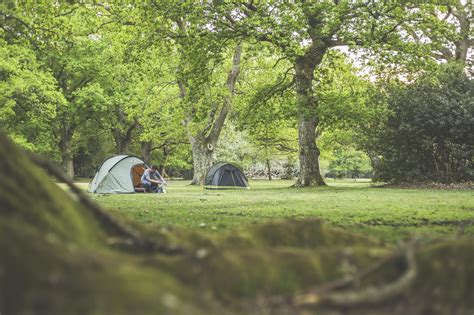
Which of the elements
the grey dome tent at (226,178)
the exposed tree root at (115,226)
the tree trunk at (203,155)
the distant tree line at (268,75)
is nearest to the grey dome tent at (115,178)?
the distant tree line at (268,75)

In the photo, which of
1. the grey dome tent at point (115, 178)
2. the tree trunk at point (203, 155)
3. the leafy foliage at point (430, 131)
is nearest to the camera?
the grey dome tent at point (115, 178)

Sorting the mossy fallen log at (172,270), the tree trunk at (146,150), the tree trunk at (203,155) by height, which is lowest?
the mossy fallen log at (172,270)

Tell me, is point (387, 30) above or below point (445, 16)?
below

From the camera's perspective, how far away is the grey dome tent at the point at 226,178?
96.7 ft

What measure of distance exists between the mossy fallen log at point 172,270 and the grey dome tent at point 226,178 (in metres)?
26.3

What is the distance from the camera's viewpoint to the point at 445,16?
29.5 m

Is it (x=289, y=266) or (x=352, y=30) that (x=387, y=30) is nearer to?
(x=352, y=30)

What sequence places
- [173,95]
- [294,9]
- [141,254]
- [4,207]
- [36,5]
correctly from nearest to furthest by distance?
1. [4,207]
2. [141,254]
3. [36,5]
4. [294,9]
5. [173,95]

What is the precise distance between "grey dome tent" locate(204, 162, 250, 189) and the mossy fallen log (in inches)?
1035

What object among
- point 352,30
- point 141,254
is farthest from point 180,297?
point 352,30

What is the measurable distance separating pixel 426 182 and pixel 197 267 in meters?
24.9

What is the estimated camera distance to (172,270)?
236 centimetres

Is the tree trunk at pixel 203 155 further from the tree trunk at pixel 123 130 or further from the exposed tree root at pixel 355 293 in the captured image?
the exposed tree root at pixel 355 293

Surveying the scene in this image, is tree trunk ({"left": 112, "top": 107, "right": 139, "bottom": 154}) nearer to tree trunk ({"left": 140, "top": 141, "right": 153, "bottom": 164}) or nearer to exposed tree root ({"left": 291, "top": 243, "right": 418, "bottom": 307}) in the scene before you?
tree trunk ({"left": 140, "top": 141, "right": 153, "bottom": 164})
